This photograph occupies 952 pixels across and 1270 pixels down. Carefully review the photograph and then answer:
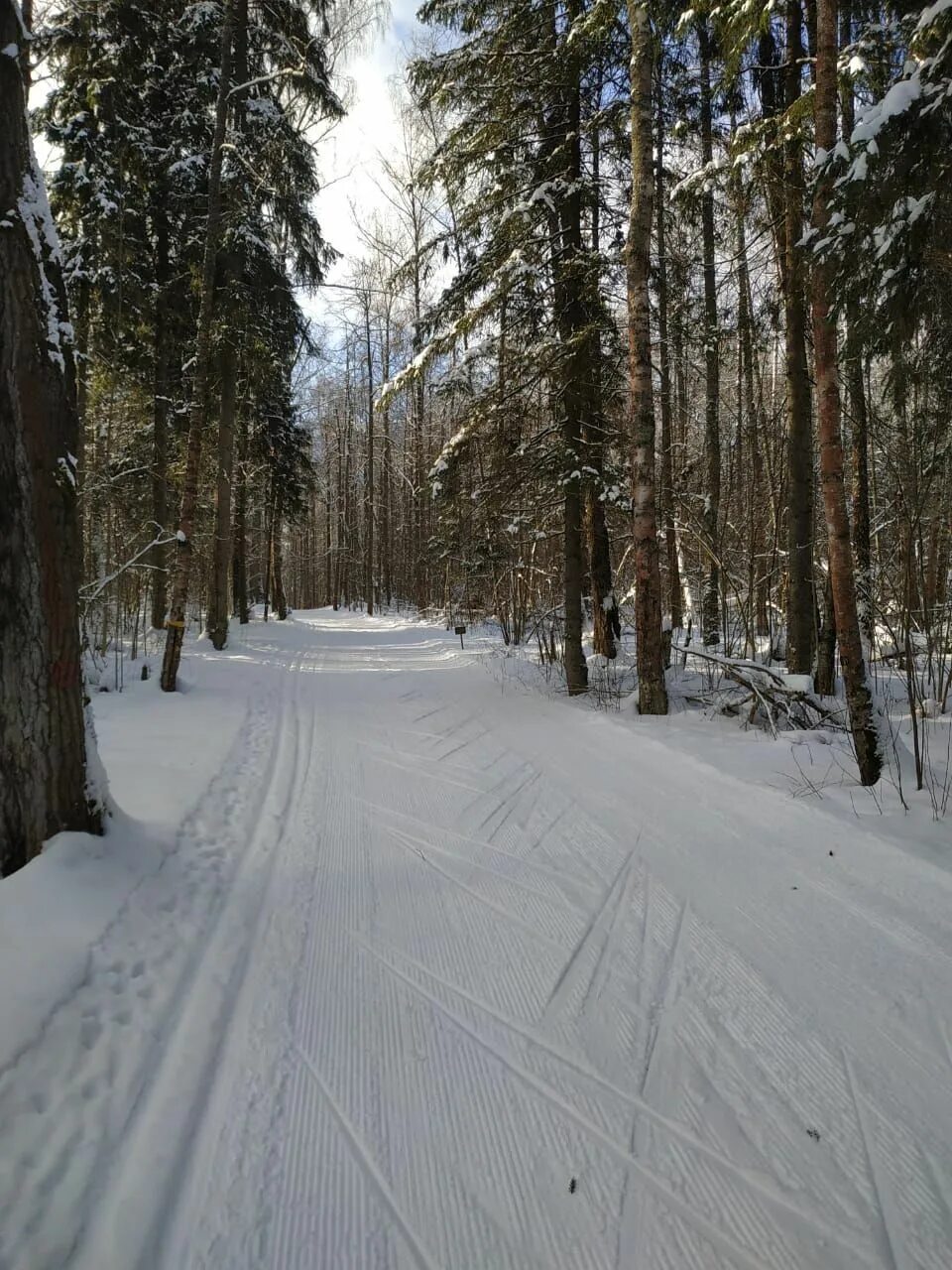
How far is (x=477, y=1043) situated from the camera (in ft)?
7.26

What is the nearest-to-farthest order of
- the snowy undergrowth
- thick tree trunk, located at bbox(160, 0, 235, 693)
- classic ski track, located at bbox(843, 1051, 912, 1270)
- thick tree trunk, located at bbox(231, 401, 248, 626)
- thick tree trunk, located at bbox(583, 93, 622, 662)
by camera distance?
1. classic ski track, located at bbox(843, 1051, 912, 1270)
2. the snowy undergrowth
3. thick tree trunk, located at bbox(583, 93, 622, 662)
4. thick tree trunk, located at bbox(160, 0, 235, 693)
5. thick tree trunk, located at bbox(231, 401, 248, 626)

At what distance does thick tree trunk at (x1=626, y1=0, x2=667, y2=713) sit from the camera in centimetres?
635

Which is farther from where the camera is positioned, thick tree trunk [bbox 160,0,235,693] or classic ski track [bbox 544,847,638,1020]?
thick tree trunk [bbox 160,0,235,693]

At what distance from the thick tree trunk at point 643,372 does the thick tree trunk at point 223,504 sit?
26.5 ft

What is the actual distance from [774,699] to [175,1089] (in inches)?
226

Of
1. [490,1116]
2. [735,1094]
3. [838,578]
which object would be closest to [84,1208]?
[490,1116]

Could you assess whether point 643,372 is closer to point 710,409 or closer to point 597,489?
point 597,489

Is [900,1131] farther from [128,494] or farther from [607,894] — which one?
[128,494]

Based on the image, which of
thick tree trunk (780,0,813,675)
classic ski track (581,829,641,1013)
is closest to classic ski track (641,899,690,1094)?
classic ski track (581,829,641,1013)

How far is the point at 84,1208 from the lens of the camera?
159 cm

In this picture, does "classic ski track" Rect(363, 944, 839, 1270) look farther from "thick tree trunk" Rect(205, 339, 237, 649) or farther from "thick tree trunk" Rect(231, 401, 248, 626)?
"thick tree trunk" Rect(231, 401, 248, 626)

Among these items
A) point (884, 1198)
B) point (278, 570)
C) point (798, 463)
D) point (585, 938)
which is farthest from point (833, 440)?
point (278, 570)

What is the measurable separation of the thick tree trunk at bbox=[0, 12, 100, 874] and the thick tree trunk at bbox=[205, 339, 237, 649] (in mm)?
9628

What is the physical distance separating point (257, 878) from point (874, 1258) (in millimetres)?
2874
